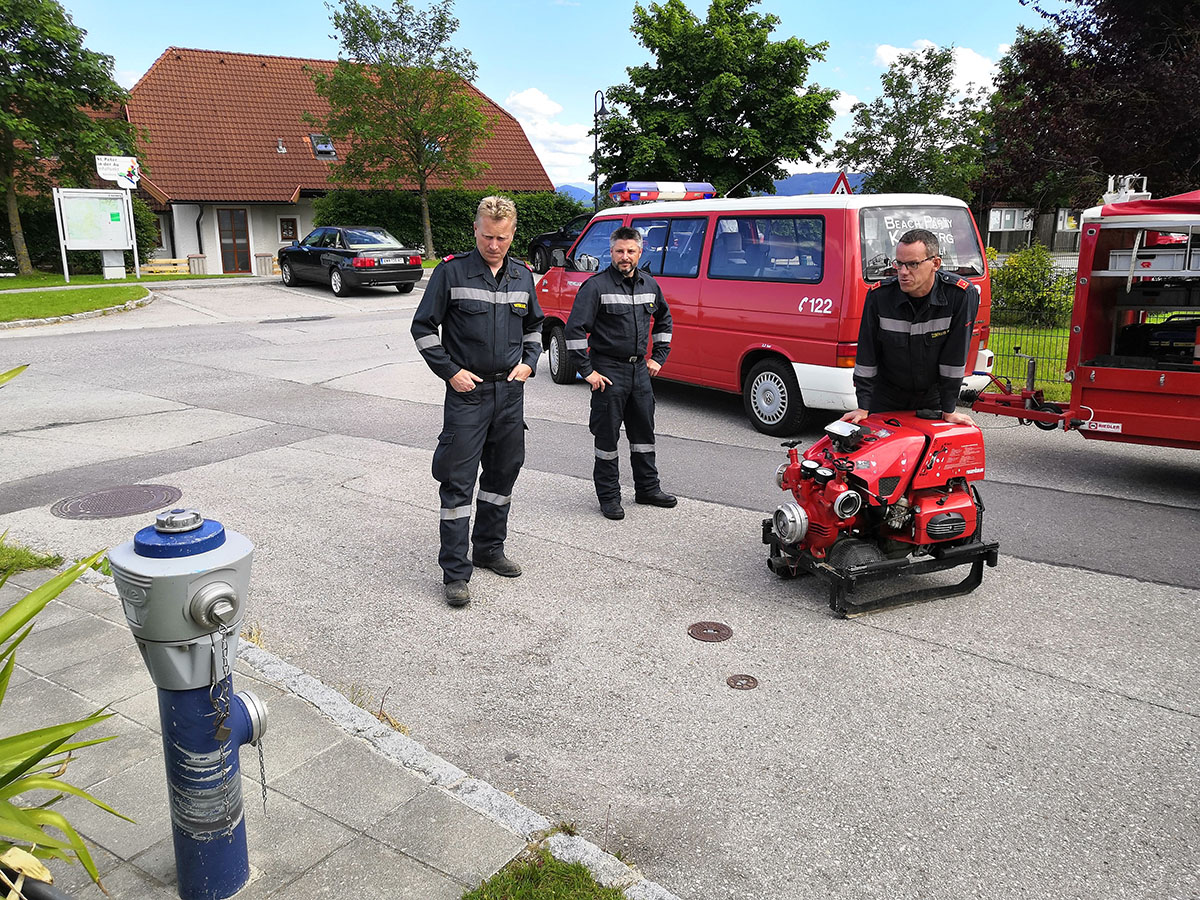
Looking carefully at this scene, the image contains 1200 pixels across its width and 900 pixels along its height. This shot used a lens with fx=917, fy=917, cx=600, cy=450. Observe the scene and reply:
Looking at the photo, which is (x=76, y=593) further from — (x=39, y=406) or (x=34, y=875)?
(x=39, y=406)

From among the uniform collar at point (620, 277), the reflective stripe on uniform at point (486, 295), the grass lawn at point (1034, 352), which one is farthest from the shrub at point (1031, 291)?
the reflective stripe on uniform at point (486, 295)

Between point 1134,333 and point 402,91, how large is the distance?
2486cm

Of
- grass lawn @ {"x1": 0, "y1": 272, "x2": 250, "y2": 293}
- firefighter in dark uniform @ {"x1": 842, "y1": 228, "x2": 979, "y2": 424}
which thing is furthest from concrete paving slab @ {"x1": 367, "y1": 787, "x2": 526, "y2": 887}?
grass lawn @ {"x1": 0, "y1": 272, "x2": 250, "y2": 293}

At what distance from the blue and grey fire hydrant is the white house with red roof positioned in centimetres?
3258

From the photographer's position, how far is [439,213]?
33250mm

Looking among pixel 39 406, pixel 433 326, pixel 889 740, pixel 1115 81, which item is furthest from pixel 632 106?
pixel 889 740

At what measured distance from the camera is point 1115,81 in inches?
550

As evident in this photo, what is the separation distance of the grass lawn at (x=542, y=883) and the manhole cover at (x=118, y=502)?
190 inches

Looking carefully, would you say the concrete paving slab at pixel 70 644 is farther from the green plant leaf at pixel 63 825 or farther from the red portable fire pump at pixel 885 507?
the red portable fire pump at pixel 885 507

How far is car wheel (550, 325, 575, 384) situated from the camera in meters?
11.6

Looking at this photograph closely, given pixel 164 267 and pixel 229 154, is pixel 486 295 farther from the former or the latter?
pixel 229 154

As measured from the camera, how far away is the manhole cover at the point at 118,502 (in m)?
6.50

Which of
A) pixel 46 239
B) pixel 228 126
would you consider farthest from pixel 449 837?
pixel 228 126

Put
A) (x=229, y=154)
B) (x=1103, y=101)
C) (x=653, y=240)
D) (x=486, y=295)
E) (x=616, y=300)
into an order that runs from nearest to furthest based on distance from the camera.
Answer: (x=486, y=295), (x=616, y=300), (x=653, y=240), (x=1103, y=101), (x=229, y=154)
